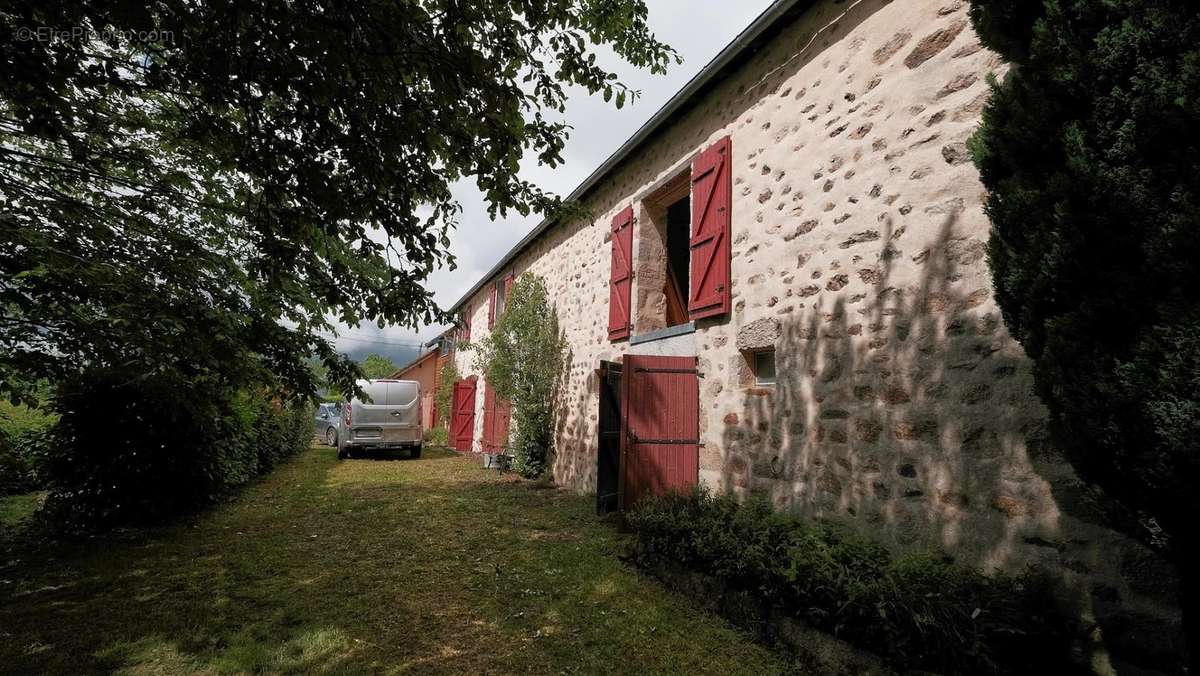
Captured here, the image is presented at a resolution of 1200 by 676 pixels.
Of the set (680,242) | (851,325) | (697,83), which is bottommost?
(851,325)

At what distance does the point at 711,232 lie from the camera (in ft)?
16.9

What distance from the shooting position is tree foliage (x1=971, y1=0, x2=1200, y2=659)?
5.24 feet

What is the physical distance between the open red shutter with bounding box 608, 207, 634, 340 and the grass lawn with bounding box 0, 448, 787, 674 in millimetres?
2431

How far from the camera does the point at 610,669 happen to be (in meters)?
2.72

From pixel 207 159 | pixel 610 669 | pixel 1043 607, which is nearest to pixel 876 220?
pixel 1043 607

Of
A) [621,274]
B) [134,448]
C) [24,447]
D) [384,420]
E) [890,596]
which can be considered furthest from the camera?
[384,420]

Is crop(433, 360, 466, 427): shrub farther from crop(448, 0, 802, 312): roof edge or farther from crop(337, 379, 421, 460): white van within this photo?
crop(448, 0, 802, 312): roof edge

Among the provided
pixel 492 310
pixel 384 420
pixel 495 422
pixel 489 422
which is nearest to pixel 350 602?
pixel 495 422

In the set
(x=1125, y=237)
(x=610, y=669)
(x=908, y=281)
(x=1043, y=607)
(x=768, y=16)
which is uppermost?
(x=768, y=16)

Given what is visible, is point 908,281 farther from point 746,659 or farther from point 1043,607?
point 746,659

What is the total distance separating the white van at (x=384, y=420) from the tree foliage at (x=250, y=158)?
7625mm

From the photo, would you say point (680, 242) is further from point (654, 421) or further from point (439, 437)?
point (439, 437)

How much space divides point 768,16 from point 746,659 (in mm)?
4916

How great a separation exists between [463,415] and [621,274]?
884cm
